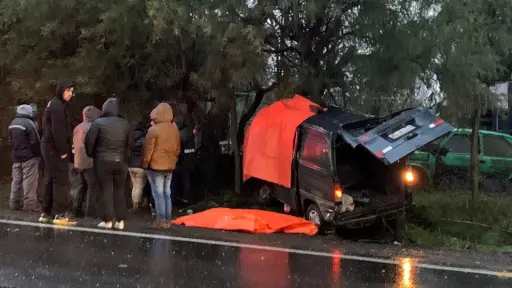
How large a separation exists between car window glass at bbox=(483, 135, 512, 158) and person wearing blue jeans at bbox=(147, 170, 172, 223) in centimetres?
780

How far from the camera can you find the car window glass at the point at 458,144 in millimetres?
12469

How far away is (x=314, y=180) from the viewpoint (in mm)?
8453

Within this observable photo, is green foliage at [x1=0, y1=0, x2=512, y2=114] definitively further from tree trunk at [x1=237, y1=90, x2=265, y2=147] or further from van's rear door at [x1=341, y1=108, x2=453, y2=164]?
tree trunk at [x1=237, y1=90, x2=265, y2=147]

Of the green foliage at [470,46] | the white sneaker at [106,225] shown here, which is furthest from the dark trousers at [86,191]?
the green foliage at [470,46]

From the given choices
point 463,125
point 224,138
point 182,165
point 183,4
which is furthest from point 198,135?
point 463,125

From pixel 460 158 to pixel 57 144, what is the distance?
28.5 ft

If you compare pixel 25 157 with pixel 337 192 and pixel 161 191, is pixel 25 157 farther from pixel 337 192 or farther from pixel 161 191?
pixel 337 192

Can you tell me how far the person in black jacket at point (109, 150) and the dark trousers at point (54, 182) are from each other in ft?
2.30

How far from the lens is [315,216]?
853 centimetres

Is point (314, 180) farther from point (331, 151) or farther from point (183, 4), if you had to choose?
point (183, 4)

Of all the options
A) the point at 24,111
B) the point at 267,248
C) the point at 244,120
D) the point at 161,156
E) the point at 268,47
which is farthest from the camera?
the point at 244,120

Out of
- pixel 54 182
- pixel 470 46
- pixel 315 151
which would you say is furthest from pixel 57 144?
pixel 470 46

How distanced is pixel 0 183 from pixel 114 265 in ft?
31.2

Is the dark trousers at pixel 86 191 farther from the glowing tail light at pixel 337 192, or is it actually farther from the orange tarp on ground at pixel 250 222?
the glowing tail light at pixel 337 192
